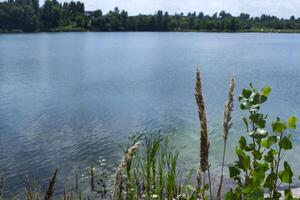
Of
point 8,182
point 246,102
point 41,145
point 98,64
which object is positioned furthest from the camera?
point 98,64

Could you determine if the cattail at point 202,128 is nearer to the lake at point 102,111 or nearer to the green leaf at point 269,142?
the green leaf at point 269,142

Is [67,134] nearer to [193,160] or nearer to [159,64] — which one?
[193,160]

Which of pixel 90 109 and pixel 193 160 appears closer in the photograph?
pixel 193 160

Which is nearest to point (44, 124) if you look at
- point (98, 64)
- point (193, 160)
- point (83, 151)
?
point (83, 151)

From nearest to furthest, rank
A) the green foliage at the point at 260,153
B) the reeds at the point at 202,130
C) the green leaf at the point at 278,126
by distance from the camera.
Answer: the reeds at the point at 202,130
the green foliage at the point at 260,153
the green leaf at the point at 278,126

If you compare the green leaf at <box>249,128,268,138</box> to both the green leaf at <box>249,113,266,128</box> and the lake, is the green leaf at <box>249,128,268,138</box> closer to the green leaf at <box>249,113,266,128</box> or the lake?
the green leaf at <box>249,113,266,128</box>

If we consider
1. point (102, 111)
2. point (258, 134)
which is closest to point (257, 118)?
point (258, 134)

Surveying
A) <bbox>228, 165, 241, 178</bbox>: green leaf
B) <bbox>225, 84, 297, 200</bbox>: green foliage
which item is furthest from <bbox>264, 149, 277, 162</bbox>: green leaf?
<bbox>228, 165, 241, 178</bbox>: green leaf

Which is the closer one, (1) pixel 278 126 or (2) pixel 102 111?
(1) pixel 278 126

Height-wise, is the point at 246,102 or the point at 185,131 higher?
the point at 246,102

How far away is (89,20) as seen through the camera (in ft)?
650

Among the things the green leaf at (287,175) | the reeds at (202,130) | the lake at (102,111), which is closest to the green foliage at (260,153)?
the green leaf at (287,175)

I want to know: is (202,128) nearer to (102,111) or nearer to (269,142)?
(269,142)

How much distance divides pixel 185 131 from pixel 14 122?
8.79 metres
